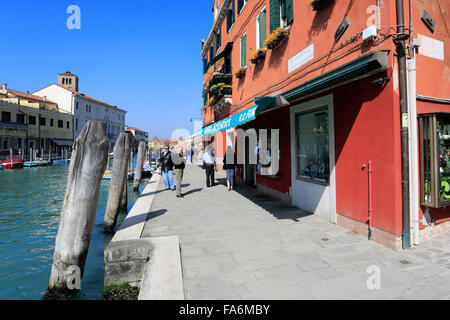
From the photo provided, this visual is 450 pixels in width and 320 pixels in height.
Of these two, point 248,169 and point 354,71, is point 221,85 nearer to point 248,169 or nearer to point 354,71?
point 248,169

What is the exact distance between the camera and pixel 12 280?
4.59m

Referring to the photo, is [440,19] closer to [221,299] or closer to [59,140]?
[221,299]

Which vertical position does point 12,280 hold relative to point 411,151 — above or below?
below

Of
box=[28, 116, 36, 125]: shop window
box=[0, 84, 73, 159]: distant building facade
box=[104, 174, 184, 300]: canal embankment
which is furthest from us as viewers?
box=[28, 116, 36, 125]: shop window

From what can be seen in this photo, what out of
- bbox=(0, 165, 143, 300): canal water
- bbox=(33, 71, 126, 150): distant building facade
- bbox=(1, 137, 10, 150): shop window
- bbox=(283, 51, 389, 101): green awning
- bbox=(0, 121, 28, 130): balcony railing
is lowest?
bbox=(0, 165, 143, 300): canal water

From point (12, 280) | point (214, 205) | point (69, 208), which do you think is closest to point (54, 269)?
point (69, 208)

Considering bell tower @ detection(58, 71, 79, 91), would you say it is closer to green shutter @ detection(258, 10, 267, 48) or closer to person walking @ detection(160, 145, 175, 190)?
person walking @ detection(160, 145, 175, 190)

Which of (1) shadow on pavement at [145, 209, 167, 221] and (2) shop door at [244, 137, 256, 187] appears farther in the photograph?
(2) shop door at [244, 137, 256, 187]

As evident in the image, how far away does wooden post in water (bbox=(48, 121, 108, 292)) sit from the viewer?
3902 mm

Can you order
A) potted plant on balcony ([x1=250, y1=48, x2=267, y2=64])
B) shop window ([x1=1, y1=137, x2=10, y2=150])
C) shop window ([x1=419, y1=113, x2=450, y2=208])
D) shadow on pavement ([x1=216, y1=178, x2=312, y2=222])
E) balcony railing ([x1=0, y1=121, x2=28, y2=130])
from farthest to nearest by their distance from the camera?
shop window ([x1=1, y1=137, x2=10, y2=150]) → balcony railing ([x1=0, y1=121, x2=28, y2=130]) → potted plant on balcony ([x1=250, y1=48, x2=267, y2=64]) → shadow on pavement ([x1=216, y1=178, x2=312, y2=222]) → shop window ([x1=419, y1=113, x2=450, y2=208])

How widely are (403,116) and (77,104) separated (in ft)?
185

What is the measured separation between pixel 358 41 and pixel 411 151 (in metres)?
1.86

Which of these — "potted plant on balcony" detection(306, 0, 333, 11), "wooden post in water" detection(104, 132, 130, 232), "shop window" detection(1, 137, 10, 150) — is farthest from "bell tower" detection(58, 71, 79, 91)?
"potted plant on balcony" detection(306, 0, 333, 11)

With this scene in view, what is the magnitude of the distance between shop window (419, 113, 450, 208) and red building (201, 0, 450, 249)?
1 cm
